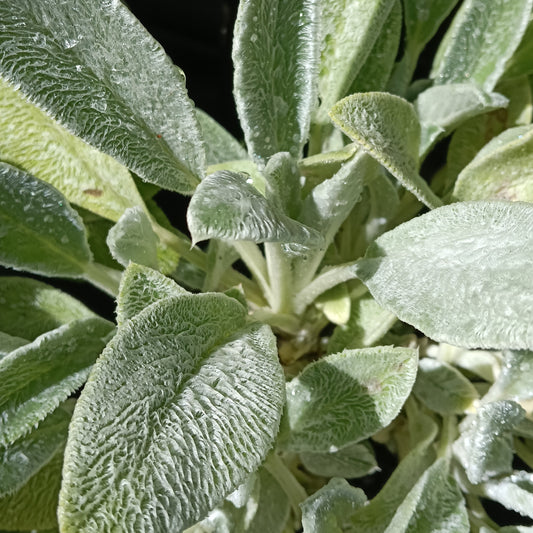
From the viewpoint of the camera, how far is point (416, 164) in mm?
672

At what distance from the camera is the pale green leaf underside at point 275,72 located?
56 cm

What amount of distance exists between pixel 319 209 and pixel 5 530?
472 millimetres

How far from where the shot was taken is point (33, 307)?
76cm

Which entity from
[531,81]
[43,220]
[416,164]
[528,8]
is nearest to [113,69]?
[43,220]

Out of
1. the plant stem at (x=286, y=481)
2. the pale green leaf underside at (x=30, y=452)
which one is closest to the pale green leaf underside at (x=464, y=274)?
the plant stem at (x=286, y=481)

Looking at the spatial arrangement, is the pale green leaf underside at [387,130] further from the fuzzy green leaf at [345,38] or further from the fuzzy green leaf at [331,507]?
the fuzzy green leaf at [331,507]

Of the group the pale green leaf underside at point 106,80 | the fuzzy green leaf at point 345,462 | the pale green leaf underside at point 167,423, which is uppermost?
the pale green leaf underside at point 106,80

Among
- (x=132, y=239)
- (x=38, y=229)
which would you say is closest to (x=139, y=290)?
(x=132, y=239)

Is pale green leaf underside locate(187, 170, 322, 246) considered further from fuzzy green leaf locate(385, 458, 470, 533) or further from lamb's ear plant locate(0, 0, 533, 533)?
fuzzy green leaf locate(385, 458, 470, 533)

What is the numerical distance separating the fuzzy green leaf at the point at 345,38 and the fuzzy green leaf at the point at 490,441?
35cm

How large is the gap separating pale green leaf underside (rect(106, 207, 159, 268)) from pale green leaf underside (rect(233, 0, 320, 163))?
4.9 inches

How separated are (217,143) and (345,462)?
1.32ft

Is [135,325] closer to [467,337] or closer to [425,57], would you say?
[467,337]

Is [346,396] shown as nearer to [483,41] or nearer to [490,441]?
[490,441]
